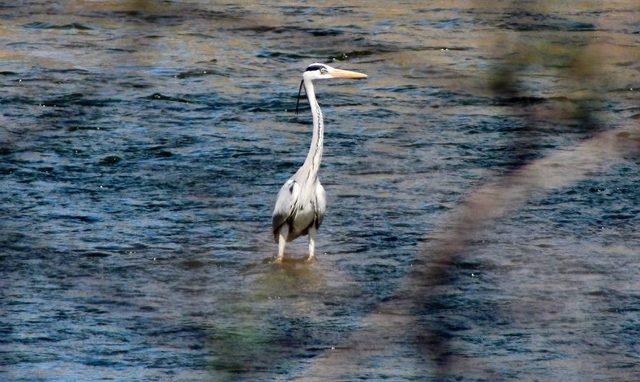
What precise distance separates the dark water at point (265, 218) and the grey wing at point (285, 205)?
159 millimetres

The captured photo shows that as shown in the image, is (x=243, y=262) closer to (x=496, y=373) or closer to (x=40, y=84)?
(x=496, y=373)

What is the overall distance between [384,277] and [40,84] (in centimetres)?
332

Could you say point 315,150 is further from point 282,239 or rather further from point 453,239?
point 453,239

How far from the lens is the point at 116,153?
7965 millimetres

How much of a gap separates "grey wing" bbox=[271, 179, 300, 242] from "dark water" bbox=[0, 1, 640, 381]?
16 cm

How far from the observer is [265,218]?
686cm

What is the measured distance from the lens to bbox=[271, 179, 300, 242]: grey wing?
6094mm

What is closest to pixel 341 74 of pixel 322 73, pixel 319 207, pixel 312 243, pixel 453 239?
pixel 322 73

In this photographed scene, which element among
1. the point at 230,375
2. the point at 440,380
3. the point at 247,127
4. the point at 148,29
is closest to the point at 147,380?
the point at 440,380

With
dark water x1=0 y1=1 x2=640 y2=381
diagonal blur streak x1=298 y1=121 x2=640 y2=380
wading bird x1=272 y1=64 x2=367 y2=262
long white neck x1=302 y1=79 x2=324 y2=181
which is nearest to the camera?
diagonal blur streak x1=298 y1=121 x2=640 y2=380

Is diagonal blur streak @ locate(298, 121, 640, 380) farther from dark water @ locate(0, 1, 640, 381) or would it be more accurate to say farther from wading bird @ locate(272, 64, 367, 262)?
wading bird @ locate(272, 64, 367, 262)

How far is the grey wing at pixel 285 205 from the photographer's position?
6.09m

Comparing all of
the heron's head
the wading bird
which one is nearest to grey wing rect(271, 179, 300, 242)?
the wading bird

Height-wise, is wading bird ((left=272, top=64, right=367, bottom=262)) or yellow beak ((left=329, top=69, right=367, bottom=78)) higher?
yellow beak ((left=329, top=69, right=367, bottom=78))
